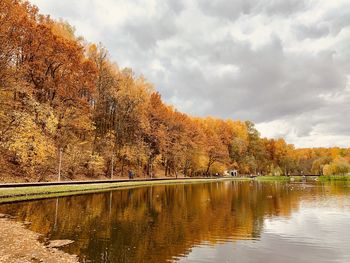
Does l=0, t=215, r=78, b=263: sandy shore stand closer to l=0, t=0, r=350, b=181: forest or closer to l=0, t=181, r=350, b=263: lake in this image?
l=0, t=181, r=350, b=263: lake

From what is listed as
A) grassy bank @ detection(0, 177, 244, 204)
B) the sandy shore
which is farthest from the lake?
grassy bank @ detection(0, 177, 244, 204)

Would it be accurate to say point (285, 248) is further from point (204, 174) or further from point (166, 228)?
point (204, 174)

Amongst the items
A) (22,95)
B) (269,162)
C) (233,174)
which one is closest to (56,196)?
(22,95)

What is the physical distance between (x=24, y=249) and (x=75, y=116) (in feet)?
130

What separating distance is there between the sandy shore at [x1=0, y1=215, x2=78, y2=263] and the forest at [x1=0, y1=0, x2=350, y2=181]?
68.9 feet

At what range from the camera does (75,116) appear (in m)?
50.5

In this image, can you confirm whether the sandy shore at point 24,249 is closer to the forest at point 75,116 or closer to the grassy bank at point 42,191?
the grassy bank at point 42,191

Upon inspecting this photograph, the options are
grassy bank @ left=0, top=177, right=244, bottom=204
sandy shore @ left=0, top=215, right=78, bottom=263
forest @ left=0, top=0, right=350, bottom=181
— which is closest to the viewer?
sandy shore @ left=0, top=215, right=78, bottom=263

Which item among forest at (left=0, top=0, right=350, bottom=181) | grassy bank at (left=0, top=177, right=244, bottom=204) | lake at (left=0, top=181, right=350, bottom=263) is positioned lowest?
lake at (left=0, top=181, right=350, bottom=263)

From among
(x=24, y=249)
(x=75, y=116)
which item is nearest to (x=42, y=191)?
(x=75, y=116)

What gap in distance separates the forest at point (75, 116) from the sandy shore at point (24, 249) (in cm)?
2100

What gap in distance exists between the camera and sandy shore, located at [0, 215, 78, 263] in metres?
11.6

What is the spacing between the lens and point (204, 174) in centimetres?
11019

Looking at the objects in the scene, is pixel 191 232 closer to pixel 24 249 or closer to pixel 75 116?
pixel 24 249
